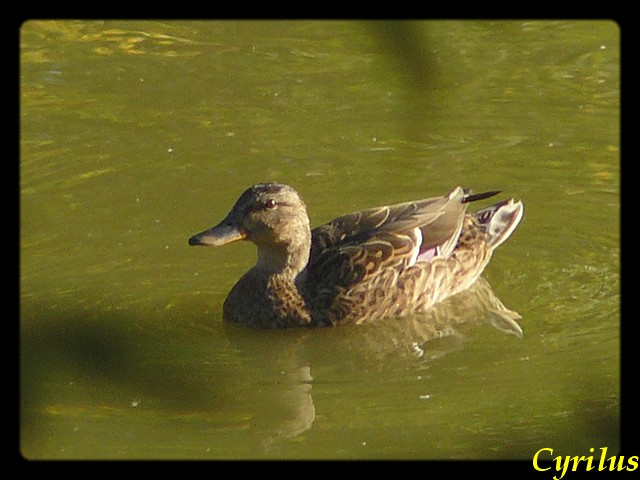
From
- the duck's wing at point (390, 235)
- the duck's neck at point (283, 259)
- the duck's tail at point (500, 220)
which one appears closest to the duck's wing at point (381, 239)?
the duck's wing at point (390, 235)

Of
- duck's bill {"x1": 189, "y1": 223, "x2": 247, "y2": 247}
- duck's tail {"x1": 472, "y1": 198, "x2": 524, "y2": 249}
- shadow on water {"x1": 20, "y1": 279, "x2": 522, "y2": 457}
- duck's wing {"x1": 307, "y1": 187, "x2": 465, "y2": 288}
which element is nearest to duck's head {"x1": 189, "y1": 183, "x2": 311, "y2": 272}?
duck's bill {"x1": 189, "y1": 223, "x2": 247, "y2": 247}

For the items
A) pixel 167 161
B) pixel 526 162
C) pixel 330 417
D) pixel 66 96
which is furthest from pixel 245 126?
pixel 330 417

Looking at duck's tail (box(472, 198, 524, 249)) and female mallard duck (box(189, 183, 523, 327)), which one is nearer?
female mallard duck (box(189, 183, 523, 327))

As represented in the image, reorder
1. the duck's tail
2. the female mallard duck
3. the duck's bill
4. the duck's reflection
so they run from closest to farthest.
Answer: the duck's reflection
the duck's bill
the female mallard duck
the duck's tail

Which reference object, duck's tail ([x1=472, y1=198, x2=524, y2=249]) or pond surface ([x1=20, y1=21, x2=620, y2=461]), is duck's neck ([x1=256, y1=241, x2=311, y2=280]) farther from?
duck's tail ([x1=472, y1=198, x2=524, y2=249])

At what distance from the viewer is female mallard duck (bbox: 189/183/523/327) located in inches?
301

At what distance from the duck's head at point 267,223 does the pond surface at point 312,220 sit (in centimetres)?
61

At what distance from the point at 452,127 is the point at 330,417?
429cm

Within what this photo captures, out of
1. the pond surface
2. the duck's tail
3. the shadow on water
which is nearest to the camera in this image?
the pond surface

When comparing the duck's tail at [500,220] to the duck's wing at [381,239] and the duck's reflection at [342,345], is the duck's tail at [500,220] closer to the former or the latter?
the duck's wing at [381,239]

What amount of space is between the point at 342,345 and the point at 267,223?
95 centimetres

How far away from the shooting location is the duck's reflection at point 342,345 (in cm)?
Result: 657

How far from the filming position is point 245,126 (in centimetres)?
1025

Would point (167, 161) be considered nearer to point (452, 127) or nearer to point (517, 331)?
point (452, 127)
